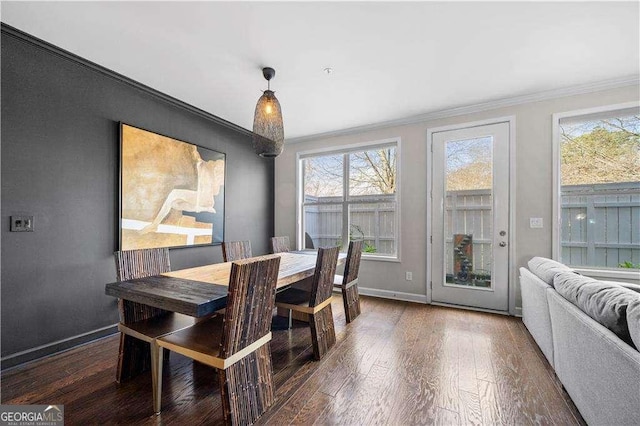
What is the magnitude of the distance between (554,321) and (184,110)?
4.08 meters

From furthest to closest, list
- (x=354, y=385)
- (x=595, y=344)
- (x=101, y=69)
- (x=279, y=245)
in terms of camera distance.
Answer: (x=279, y=245)
(x=101, y=69)
(x=354, y=385)
(x=595, y=344)

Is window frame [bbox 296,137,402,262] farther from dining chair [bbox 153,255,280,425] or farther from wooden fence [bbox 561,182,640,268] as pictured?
dining chair [bbox 153,255,280,425]

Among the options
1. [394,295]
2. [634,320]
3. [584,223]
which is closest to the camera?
[634,320]

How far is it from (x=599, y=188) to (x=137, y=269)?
4.48 metres

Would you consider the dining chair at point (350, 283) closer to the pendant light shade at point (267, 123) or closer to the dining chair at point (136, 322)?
the pendant light shade at point (267, 123)

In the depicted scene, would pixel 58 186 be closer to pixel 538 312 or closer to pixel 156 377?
pixel 156 377

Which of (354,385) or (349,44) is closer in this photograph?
(354,385)

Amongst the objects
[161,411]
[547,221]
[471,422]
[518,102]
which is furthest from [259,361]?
[518,102]

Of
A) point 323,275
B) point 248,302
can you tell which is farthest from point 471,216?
point 248,302

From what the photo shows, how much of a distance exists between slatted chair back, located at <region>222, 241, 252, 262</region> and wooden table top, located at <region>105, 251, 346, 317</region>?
0.56 metres

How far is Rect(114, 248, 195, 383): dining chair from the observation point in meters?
1.72

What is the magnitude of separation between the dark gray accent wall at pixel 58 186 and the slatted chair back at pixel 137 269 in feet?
2.69

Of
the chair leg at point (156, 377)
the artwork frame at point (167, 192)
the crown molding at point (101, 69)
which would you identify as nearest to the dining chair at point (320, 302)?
the chair leg at point (156, 377)

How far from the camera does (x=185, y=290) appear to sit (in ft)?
5.10
